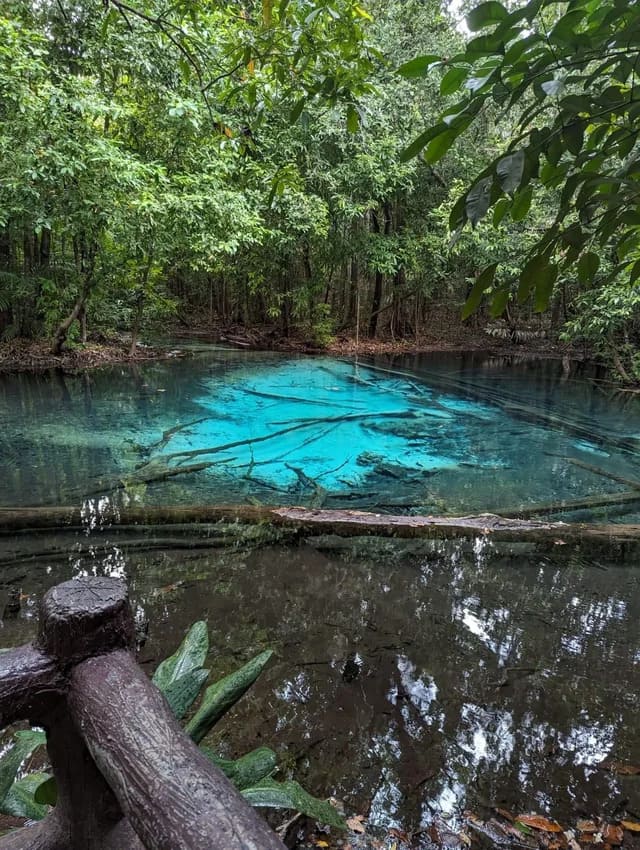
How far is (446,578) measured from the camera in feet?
9.65

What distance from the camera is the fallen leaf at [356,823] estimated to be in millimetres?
1507

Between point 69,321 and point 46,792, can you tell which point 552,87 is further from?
point 69,321

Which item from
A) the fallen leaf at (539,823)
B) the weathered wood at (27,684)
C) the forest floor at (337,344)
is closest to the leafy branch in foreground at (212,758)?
the weathered wood at (27,684)

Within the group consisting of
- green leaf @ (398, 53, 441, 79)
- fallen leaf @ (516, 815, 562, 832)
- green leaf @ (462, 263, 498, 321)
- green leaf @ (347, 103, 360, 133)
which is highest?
green leaf @ (347, 103, 360, 133)

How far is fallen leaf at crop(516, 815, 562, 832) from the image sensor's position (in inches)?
59.4

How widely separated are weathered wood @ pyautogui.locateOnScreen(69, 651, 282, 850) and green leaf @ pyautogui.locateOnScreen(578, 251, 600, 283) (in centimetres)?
92

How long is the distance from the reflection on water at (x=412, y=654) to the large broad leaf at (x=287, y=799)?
0.70 m

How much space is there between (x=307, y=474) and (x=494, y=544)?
1859 millimetres

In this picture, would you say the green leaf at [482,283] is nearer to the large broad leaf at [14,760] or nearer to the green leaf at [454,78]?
the green leaf at [454,78]

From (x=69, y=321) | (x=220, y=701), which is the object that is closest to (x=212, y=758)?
(x=220, y=701)

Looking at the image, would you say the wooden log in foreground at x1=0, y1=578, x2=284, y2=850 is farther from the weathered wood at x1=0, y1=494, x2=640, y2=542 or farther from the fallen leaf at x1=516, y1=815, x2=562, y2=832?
the weathered wood at x1=0, y1=494, x2=640, y2=542

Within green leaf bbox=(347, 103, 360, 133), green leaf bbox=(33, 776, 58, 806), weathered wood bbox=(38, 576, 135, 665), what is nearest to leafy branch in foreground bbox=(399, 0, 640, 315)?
green leaf bbox=(347, 103, 360, 133)

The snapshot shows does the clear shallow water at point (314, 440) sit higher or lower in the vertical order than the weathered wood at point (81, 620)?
lower

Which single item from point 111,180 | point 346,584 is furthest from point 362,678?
point 111,180
